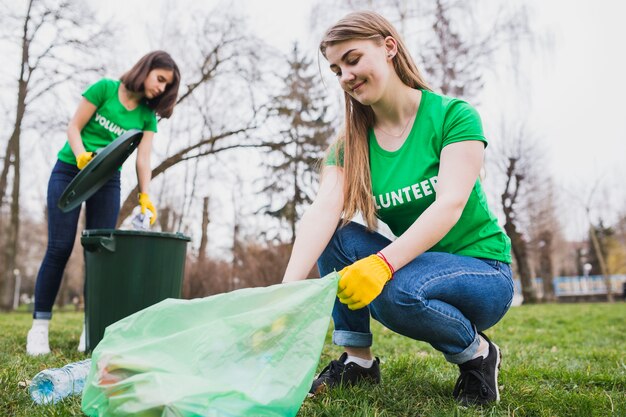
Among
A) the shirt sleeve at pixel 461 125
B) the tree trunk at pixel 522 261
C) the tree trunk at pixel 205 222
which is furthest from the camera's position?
the tree trunk at pixel 522 261

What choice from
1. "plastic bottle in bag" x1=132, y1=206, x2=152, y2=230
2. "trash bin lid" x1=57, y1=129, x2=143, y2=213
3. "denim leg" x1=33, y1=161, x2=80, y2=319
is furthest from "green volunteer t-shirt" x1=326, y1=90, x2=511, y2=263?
"denim leg" x1=33, y1=161, x2=80, y2=319

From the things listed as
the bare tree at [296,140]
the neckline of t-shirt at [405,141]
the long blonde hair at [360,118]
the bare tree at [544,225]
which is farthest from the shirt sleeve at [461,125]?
the bare tree at [544,225]

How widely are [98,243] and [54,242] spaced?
22.6 inches

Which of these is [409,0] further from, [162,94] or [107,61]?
[162,94]

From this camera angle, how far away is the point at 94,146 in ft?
9.33

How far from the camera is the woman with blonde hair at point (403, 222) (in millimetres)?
1473

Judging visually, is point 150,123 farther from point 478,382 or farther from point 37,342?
point 478,382

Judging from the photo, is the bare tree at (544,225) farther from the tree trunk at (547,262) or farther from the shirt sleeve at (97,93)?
the shirt sleeve at (97,93)

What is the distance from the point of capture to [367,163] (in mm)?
1783

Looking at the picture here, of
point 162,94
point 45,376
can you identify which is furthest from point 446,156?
point 162,94

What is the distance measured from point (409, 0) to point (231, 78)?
3.90 meters

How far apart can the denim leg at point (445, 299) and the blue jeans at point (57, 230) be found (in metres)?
1.87

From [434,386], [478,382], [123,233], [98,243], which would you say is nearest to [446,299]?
[478,382]

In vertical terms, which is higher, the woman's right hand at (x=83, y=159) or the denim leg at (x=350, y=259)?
the woman's right hand at (x=83, y=159)
